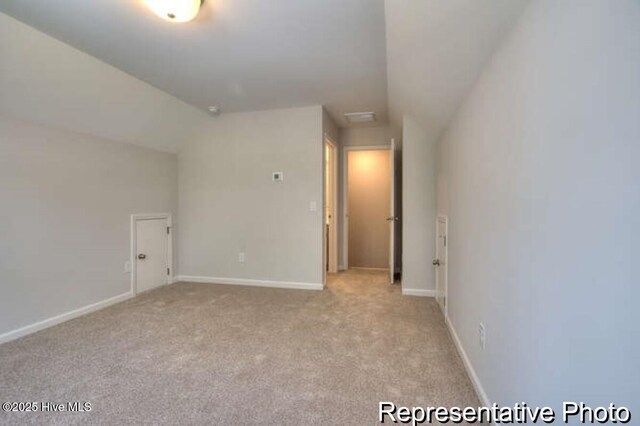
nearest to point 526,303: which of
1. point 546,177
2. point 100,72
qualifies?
point 546,177

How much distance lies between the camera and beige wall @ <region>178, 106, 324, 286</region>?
390 centimetres

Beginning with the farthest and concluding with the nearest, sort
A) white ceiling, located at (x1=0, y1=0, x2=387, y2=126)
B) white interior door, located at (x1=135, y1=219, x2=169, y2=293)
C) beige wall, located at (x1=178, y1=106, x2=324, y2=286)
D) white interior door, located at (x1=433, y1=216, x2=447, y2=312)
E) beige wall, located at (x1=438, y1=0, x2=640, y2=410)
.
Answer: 1. beige wall, located at (x1=178, y1=106, x2=324, y2=286)
2. white interior door, located at (x1=135, y1=219, x2=169, y2=293)
3. white interior door, located at (x1=433, y1=216, x2=447, y2=312)
4. white ceiling, located at (x1=0, y1=0, x2=387, y2=126)
5. beige wall, located at (x1=438, y1=0, x2=640, y2=410)

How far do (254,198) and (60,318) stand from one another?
2.32 m

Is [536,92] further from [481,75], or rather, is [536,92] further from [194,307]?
[194,307]

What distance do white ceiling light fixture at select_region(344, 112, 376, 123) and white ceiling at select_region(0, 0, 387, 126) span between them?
2.10ft

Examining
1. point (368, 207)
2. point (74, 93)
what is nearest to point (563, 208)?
point (74, 93)

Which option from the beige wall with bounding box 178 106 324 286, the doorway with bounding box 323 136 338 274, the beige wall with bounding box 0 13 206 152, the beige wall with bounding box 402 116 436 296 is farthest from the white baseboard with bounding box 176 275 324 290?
the beige wall with bounding box 0 13 206 152

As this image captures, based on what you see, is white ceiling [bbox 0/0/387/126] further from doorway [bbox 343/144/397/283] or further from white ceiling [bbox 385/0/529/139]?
doorway [bbox 343/144/397/283]

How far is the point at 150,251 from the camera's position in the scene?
3896 millimetres

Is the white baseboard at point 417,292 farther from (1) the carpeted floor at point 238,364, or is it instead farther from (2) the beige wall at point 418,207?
(1) the carpeted floor at point 238,364

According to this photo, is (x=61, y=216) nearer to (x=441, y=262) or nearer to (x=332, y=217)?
(x=332, y=217)

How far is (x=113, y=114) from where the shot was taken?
3074mm

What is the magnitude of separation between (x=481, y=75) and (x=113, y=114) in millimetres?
3318

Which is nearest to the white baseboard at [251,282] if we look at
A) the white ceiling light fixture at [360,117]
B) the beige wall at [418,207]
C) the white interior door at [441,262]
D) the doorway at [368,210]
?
the beige wall at [418,207]
